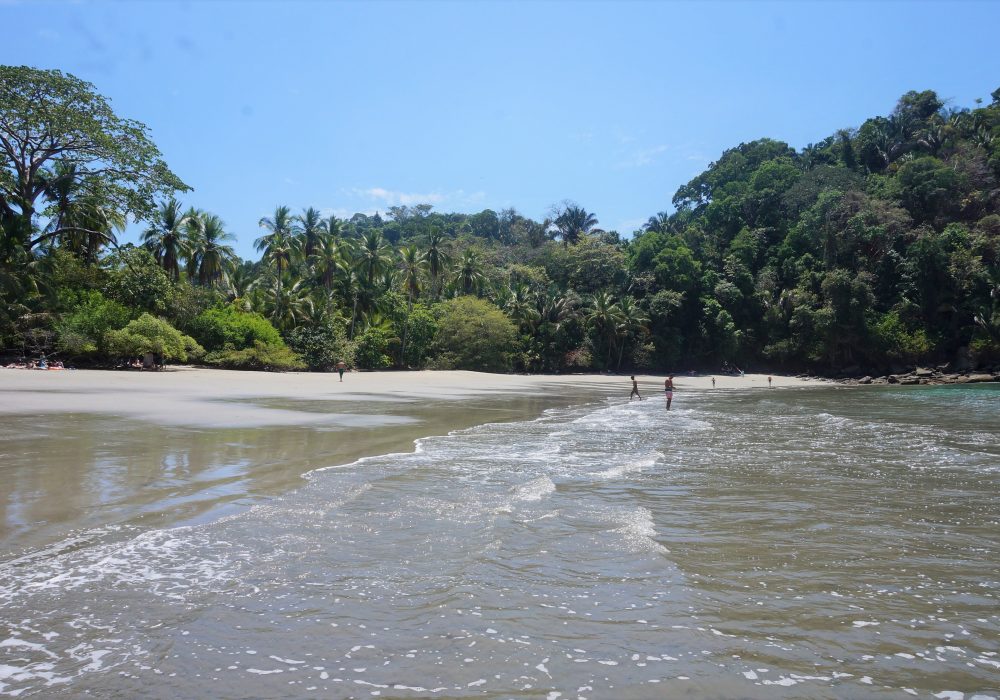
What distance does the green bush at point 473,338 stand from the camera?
53906mm

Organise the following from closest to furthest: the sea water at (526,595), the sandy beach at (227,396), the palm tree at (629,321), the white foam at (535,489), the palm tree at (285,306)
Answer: the sea water at (526,595)
the white foam at (535,489)
the sandy beach at (227,396)
the palm tree at (285,306)
the palm tree at (629,321)

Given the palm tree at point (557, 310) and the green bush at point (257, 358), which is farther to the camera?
the palm tree at point (557, 310)

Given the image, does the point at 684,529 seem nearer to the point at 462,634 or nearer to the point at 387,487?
the point at 462,634

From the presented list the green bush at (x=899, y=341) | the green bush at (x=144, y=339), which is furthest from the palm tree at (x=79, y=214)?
the green bush at (x=899, y=341)

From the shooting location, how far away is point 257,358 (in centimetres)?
4119

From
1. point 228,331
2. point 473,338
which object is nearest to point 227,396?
point 228,331

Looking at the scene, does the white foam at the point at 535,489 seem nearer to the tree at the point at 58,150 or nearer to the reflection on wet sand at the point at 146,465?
the reflection on wet sand at the point at 146,465

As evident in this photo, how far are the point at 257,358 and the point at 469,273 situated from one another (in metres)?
29.1

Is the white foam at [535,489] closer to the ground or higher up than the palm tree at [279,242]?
closer to the ground

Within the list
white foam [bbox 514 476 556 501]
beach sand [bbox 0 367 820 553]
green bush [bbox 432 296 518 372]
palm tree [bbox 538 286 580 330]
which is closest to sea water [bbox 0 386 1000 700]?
white foam [bbox 514 476 556 501]

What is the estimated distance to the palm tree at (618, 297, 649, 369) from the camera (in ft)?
201

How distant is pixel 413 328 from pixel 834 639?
5136 cm

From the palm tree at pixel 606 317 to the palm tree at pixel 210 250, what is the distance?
112ft

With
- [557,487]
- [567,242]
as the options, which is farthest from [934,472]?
[567,242]
